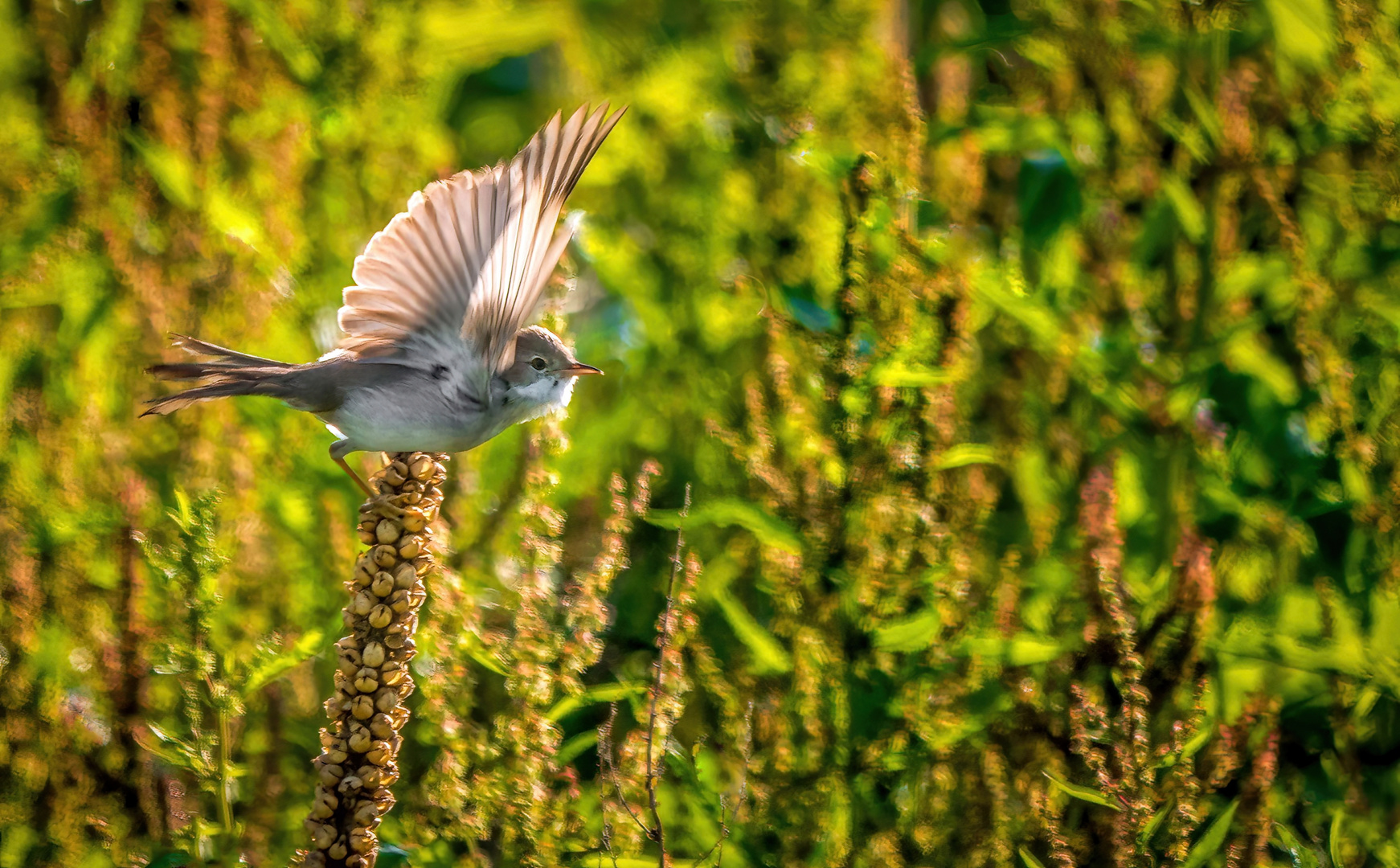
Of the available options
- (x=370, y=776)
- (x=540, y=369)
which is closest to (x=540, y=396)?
(x=540, y=369)

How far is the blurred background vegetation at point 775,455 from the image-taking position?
0.88 m

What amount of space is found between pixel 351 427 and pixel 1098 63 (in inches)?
30.9

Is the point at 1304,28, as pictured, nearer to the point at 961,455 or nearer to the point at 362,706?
the point at 961,455

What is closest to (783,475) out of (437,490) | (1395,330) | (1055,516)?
(1055,516)

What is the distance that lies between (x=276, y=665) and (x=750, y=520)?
33 centimetres

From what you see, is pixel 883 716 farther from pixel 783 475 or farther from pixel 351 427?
pixel 351 427

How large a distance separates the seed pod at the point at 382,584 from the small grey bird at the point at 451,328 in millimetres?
140

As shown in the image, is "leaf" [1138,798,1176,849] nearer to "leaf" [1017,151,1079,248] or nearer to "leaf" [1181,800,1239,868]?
"leaf" [1181,800,1239,868]

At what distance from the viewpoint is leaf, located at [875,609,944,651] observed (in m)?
0.90

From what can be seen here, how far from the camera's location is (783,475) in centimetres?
101

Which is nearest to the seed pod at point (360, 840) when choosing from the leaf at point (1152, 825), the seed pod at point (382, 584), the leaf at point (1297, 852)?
the seed pod at point (382, 584)

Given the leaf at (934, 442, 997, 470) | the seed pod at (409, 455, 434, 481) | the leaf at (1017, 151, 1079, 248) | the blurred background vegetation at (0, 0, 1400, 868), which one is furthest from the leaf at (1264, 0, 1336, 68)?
the seed pod at (409, 455, 434, 481)

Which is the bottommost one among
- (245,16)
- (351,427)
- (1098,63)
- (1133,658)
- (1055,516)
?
(1055,516)

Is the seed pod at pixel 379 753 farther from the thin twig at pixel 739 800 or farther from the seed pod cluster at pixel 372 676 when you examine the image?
the thin twig at pixel 739 800
